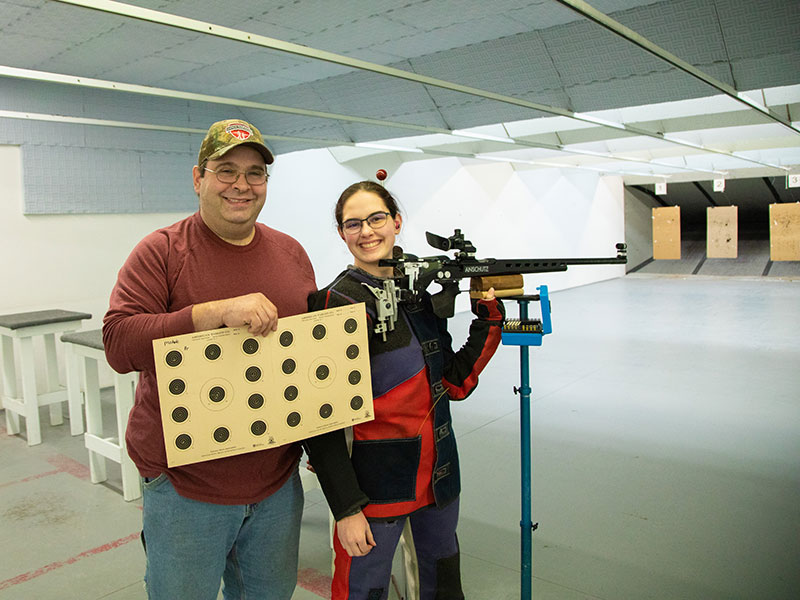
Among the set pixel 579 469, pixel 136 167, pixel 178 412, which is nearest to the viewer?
pixel 178 412

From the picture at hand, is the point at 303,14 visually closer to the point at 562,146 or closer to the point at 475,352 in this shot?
the point at 475,352

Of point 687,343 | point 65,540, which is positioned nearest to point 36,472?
point 65,540

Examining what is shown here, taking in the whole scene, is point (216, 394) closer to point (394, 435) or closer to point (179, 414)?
point (179, 414)

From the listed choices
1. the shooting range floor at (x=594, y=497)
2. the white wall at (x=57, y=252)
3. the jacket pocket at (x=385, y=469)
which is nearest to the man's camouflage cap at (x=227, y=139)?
the jacket pocket at (x=385, y=469)

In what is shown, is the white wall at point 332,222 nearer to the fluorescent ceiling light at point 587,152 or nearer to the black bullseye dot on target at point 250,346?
the black bullseye dot on target at point 250,346

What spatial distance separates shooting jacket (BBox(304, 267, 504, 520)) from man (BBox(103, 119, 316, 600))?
11 centimetres

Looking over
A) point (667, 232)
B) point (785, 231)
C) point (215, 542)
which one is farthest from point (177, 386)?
point (785, 231)

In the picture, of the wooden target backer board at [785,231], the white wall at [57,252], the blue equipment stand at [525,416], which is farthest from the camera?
the wooden target backer board at [785,231]

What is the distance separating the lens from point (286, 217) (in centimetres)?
596

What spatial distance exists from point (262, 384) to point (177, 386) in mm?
161

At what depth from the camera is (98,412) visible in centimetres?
331

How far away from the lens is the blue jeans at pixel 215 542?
1162 millimetres

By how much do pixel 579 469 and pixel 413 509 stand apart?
6.38 ft

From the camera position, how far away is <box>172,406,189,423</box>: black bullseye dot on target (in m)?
1.12
